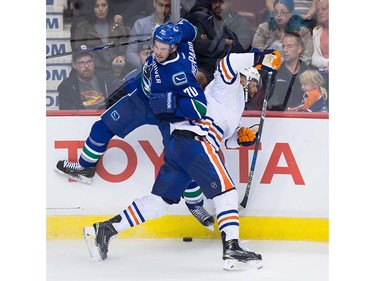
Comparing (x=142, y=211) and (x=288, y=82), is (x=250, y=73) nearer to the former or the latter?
(x=288, y=82)

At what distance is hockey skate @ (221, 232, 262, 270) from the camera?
576cm

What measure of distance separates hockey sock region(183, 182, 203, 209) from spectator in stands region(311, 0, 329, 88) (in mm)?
970


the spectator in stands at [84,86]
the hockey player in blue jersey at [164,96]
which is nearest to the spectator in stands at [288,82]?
the hockey player in blue jersey at [164,96]

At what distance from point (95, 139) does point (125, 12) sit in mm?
753

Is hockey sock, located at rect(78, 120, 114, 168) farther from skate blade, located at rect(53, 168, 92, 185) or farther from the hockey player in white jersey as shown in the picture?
the hockey player in white jersey

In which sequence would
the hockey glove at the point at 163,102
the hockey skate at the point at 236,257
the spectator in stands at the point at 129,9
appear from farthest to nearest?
the spectator in stands at the point at 129,9 < the hockey glove at the point at 163,102 < the hockey skate at the point at 236,257

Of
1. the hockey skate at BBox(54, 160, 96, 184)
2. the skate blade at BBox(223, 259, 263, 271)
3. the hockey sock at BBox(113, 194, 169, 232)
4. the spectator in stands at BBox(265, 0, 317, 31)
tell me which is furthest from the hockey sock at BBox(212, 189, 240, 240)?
the spectator in stands at BBox(265, 0, 317, 31)

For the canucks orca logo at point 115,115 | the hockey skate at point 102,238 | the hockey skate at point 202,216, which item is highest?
the canucks orca logo at point 115,115

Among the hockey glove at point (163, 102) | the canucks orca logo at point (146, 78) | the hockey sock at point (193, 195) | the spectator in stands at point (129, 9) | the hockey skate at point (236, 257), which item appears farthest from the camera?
the spectator in stands at point (129, 9)

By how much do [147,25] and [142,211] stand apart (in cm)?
110

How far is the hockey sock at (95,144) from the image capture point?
6.23 metres

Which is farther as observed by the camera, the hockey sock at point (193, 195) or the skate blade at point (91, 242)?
the hockey sock at point (193, 195)

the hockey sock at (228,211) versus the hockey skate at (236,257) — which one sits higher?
the hockey sock at (228,211)

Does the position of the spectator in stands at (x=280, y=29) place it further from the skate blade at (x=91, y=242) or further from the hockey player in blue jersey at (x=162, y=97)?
the skate blade at (x=91, y=242)
